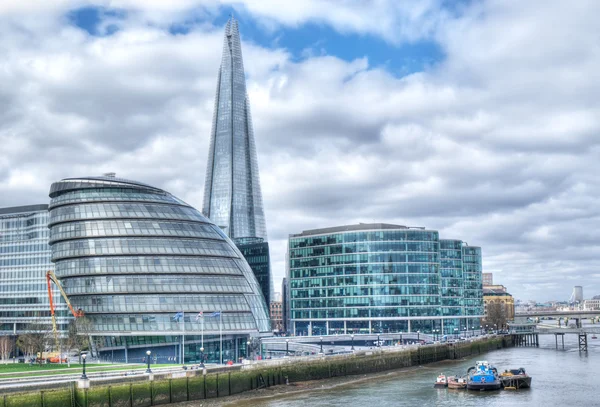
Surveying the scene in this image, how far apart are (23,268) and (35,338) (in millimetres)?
23366

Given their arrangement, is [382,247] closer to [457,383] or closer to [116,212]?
[116,212]

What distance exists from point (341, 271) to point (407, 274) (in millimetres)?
16378

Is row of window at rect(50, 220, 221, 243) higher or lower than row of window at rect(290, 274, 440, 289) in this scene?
higher

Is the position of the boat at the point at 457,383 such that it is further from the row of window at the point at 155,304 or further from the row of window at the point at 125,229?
the row of window at the point at 125,229

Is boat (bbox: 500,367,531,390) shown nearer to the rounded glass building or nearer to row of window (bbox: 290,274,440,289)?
the rounded glass building

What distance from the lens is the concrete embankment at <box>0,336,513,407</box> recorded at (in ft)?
208

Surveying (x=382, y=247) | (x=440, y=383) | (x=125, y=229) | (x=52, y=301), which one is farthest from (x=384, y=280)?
(x=440, y=383)

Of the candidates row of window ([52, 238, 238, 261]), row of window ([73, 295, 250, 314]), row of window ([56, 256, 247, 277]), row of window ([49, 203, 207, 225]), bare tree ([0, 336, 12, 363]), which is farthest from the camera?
row of window ([49, 203, 207, 225])

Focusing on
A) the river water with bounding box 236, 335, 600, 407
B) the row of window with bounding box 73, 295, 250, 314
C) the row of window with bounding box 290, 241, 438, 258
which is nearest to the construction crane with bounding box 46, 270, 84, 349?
the row of window with bounding box 73, 295, 250, 314

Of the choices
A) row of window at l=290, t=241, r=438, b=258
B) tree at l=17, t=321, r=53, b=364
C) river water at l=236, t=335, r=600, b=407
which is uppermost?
row of window at l=290, t=241, r=438, b=258

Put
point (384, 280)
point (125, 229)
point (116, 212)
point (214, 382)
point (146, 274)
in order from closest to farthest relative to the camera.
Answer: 1. point (214, 382)
2. point (146, 274)
3. point (125, 229)
4. point (116, 212)
5. point (384, 280)

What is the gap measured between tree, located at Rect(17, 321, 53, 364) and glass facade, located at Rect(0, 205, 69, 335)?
79.3 inches

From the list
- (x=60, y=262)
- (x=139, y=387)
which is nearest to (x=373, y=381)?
(x=139, y=387)

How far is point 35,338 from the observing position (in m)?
107
